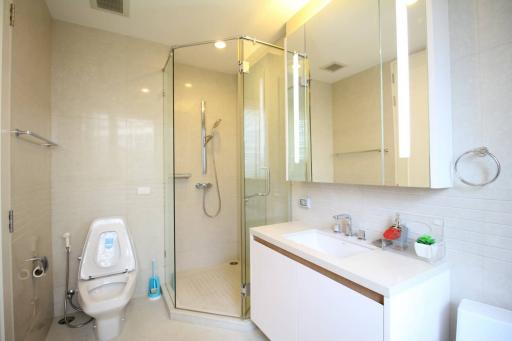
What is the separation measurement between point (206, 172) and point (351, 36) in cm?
221

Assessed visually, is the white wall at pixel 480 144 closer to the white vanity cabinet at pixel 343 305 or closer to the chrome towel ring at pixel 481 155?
the chrome towel ring at pixel 481 155

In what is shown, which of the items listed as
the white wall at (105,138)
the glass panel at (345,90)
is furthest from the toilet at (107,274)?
the glass panel at (345,90)

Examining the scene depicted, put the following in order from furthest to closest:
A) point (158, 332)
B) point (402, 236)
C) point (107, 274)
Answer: point (107, 274), point (158, 332), point (402, 236)

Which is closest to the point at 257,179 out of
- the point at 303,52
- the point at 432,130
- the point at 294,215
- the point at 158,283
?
the point at 294,215

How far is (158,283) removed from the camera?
254 centimetres

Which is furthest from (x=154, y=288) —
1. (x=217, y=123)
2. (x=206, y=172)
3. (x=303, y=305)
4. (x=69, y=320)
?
(x=217, y=123)

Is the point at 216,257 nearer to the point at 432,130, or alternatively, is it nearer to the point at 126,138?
the point at 126,138

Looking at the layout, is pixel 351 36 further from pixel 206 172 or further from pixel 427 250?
pixel 206 172

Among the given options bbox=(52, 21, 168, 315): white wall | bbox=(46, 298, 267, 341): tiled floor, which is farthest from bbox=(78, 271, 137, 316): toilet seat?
bbox=(52, 21, 168, 315): white wall

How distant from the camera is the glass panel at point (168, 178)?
2.51m

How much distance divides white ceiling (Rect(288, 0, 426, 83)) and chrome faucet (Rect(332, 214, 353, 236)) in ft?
3.22

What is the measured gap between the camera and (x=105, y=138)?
2371mm

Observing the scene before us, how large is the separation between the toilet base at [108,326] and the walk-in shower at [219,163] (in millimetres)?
522

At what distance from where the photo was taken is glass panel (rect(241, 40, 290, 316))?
7.07 ft
